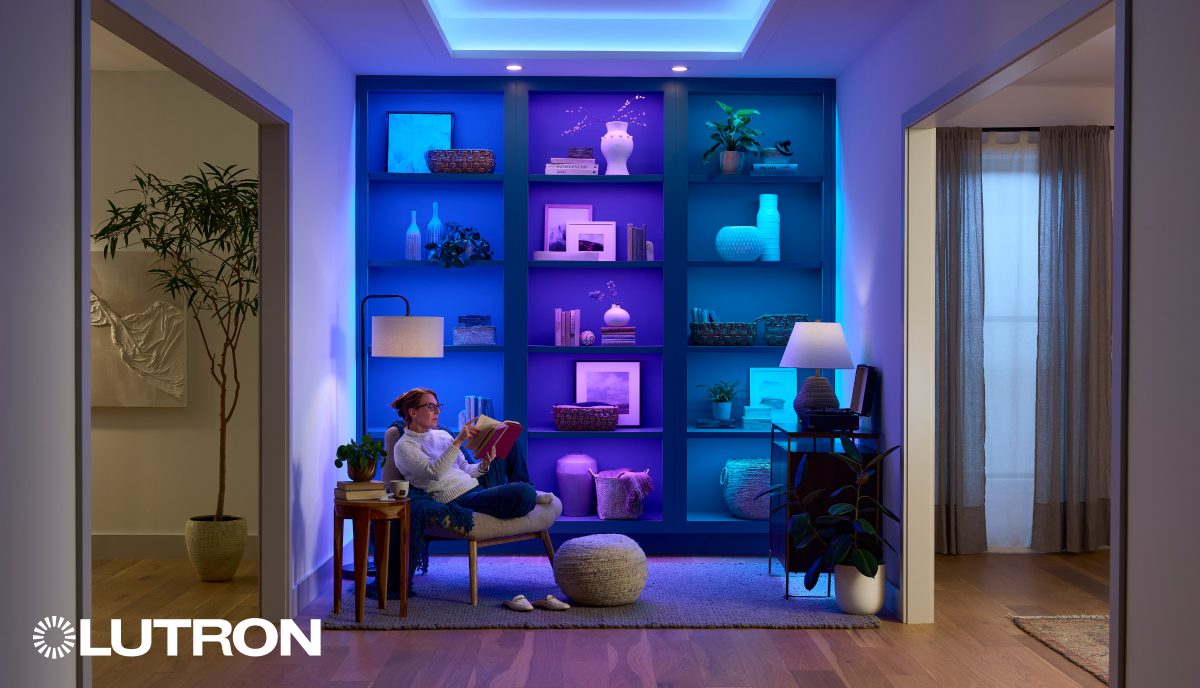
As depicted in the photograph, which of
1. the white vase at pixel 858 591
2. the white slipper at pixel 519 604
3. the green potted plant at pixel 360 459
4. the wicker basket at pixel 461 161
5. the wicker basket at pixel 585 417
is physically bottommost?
the white slipper at pixel 519 604

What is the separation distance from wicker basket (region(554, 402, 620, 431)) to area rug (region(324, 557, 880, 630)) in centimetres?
84

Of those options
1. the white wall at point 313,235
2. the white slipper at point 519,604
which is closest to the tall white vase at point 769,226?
the white wall at point 313,235

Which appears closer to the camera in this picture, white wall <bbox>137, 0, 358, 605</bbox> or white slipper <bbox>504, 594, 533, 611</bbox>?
white wall <bbox>137, 0, 358, 605</bbox>

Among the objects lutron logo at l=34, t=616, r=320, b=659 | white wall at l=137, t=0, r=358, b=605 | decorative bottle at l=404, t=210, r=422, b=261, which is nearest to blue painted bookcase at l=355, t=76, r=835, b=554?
decorative bottle at l=404, t=210, r=422, b=261

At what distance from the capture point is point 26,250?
268 centimetres

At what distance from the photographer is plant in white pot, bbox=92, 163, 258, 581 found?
562cm

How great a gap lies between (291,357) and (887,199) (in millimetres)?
2985

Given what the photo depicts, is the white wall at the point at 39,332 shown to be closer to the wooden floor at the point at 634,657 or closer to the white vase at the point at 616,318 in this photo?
the wooden floor at the point at 634,657

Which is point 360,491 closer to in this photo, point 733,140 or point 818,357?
point 818,357

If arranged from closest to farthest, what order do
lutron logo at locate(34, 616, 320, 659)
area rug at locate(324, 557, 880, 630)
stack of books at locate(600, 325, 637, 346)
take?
lutron logo at locate(34, 616, 320, 659) < area rug at locate(324, 557, 880, 630) < stack of books at locate(600, 325, 637, 346)

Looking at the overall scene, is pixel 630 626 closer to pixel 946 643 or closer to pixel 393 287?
pixel 946 643

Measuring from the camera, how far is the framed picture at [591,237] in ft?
21.4

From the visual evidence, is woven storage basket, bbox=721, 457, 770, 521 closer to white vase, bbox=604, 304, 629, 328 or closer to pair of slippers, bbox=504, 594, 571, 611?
white vase, bbox=604, 304, 629, 328

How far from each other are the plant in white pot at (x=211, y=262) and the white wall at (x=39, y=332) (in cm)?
255
